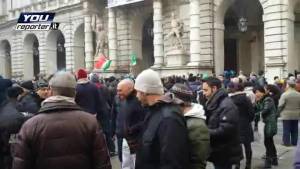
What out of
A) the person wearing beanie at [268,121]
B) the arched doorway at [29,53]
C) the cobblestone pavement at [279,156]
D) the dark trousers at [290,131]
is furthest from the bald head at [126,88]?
the arched doorway at [29,53]

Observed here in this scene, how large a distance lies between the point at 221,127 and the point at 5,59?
43181 mm

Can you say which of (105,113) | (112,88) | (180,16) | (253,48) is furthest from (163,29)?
(105,113)

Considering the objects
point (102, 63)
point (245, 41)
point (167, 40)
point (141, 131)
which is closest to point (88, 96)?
point (141, 131)

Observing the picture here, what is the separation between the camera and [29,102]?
706 cm

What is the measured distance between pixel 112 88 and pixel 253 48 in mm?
17753

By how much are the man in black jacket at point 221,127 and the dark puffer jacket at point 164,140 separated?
190 centimetres

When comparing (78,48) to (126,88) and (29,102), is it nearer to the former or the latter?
(29,102)

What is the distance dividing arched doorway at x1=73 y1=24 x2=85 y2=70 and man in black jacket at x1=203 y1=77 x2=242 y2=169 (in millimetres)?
29105

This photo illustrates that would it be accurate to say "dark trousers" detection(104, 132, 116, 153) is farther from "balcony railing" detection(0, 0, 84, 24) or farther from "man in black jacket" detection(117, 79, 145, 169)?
"balcony railing" detection(0, 0, 84, 24)

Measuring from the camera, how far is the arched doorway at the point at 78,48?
1368 inches

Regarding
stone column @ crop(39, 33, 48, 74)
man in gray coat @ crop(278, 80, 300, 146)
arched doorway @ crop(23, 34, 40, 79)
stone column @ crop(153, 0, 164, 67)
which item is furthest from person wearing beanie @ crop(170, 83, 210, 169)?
arched doorway @ crop(23, 34, 40, 79)

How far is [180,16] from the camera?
2564cm

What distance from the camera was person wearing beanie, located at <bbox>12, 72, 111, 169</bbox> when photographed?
11.6ft

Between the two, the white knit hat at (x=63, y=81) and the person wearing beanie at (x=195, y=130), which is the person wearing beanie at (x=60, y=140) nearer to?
the white knit hat at (x=63, y=81)
